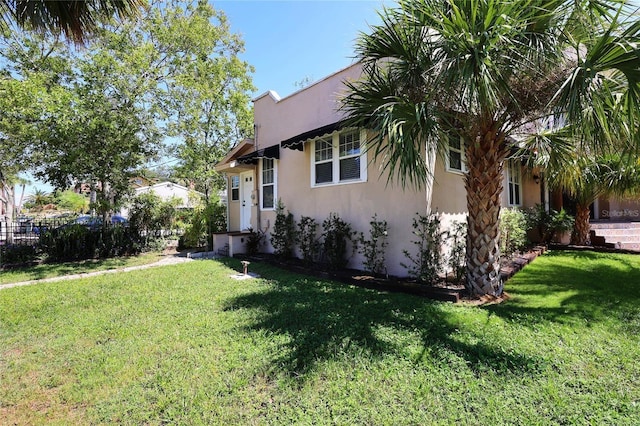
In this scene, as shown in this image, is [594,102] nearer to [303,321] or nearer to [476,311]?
[476,311]

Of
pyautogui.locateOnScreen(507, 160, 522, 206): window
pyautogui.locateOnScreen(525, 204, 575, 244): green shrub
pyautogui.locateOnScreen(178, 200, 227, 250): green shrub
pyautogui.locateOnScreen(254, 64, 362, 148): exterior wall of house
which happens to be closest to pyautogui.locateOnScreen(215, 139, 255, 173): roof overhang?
pyautogui.locateOnScreen(254, 64, 362, 148): exterior wall of house

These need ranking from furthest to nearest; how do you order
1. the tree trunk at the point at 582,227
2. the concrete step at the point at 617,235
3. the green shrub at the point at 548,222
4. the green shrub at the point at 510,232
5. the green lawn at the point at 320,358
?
the green shrub at the point at 548,222 < the tree trunk at the point at 582,227 < the concrete step at the point at 617,235 < the green shrub at the point at 510,232 < the green lawn at the point at 320,358

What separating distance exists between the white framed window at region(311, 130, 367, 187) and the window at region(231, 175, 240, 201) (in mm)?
5781

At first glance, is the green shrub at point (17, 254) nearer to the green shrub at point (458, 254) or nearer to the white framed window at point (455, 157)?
the green shrub at point (458, 254)

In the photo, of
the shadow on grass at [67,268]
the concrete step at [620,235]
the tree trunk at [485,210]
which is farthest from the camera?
the concrete step at [620,235]

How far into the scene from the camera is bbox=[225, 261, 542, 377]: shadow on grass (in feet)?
13.5

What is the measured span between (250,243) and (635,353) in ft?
36.6

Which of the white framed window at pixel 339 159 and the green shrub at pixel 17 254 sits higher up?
the white framed window at pixel 339 159

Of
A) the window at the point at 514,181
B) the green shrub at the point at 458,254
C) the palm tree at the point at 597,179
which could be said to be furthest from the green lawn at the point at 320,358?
the window at the point at 514,181

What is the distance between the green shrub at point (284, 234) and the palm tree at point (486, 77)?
522 cm

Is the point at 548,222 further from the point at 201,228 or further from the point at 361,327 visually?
the point at 201,228

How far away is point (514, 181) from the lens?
1427 centimetres

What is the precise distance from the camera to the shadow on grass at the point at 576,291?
5.57 metres

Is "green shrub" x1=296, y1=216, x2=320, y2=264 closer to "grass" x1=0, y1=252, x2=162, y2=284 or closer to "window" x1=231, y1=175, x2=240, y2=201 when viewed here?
"window" x1=231, y1=175, x2=240, y2=201
